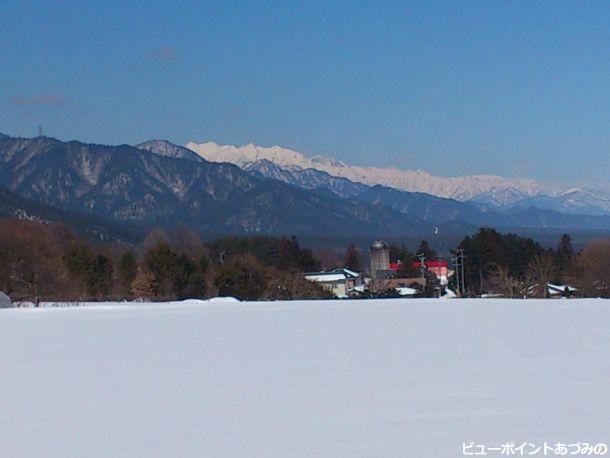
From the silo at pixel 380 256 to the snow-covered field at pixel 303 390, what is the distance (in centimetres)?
8288

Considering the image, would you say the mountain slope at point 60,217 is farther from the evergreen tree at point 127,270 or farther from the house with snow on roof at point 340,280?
the evergreen tree at point 127,270

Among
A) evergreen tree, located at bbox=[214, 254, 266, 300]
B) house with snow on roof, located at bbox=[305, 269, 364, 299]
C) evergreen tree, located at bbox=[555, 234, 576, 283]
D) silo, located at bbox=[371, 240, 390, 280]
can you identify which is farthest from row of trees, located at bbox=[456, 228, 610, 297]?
silo, located at bbox=[371, 240, 390, 280]

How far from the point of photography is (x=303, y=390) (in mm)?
7895

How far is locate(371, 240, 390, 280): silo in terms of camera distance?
321 feet

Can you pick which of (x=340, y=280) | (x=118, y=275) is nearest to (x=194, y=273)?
(x=118, y=275)

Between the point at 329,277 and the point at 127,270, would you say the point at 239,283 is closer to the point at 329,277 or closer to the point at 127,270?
the point at 127,270

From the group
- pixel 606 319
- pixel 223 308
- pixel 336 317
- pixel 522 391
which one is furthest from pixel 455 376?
pixel 223 308

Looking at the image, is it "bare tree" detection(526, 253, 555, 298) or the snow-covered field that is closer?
the snow-covered field

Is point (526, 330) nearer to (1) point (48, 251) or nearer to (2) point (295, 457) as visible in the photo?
(2) point (295, 457)

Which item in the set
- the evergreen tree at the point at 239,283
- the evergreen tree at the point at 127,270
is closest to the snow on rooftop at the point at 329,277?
the evergreen tree at the point at 239,283

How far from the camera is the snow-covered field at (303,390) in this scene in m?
5.86

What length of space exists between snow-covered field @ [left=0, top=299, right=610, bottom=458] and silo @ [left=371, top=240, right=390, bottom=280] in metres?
82.9

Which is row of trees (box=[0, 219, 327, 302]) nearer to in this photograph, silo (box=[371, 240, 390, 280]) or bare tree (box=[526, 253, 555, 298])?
bare tree (box=[526, 253, 555, 298])

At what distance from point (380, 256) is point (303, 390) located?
9044 centimetres
